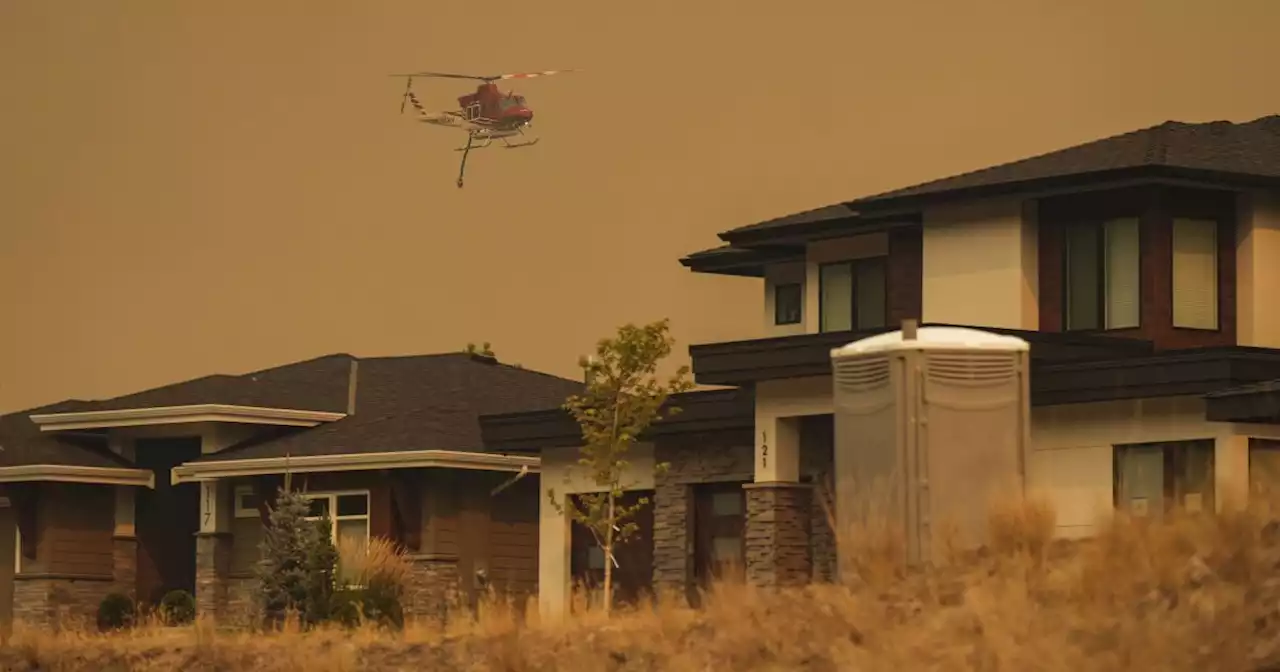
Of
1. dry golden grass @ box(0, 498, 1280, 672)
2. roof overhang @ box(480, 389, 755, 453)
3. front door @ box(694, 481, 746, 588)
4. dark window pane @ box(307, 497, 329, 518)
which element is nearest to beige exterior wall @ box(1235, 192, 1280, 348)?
roof overhang @ box(480, 389, 755, 453)

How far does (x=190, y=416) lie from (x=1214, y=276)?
21.1 metres

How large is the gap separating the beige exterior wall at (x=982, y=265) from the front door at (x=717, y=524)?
4208 millimetres

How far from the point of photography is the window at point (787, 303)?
42938mm

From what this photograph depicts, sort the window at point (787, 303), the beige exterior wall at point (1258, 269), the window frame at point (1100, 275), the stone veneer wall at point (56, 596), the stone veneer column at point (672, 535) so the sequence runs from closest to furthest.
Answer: the window frame at point (1100, 275)
the beige exterior wall at point (1258, 269)
the stone veneer column at point (672, 535)
the window at point (787, 303)
the stone veneer wall at point (56, 596)

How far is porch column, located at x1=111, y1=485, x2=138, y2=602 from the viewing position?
164 ft

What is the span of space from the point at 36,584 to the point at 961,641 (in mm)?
34581

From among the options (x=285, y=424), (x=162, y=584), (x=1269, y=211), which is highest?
(x=1269, y=211)

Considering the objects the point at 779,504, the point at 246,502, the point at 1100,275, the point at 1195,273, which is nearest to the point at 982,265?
the point at 1100,275

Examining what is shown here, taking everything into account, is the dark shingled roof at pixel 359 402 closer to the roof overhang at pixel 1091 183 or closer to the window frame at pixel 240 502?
the window frame at pixel 240 502

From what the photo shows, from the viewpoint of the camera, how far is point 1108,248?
36.1m

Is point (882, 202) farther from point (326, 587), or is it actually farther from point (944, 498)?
point (944, 498)

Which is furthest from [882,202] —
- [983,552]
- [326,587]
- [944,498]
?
[983,552]

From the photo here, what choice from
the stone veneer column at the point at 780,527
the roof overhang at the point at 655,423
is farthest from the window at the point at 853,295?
the stone veneer column at the point at 780,527

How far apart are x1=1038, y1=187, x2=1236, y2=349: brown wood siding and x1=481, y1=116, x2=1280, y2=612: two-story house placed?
0.10 feet
